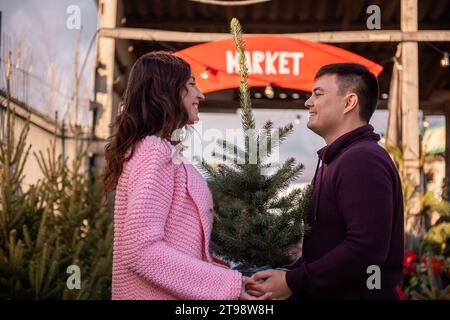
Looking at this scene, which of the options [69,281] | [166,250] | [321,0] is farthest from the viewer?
[321,0]

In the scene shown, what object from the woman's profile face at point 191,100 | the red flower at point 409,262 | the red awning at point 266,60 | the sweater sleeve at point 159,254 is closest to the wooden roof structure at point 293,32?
the red awning at point 266,60

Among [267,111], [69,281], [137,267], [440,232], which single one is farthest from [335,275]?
[267,111]

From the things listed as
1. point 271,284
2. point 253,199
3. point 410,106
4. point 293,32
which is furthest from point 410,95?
point 271,284

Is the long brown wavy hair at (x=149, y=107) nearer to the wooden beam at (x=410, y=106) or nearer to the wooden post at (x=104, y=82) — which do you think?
the wooden post at (x=104, y=82)

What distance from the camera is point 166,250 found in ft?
6.74

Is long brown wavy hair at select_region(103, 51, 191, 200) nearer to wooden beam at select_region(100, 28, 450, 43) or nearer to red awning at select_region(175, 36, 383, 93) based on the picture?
red awning at select_region(175, 36, 383, 93)

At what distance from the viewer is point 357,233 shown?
2.17m

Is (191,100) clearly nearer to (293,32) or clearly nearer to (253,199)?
(253,199)

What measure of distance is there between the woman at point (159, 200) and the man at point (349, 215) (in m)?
0.23

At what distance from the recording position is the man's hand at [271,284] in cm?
217

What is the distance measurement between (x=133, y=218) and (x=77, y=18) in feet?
11.7

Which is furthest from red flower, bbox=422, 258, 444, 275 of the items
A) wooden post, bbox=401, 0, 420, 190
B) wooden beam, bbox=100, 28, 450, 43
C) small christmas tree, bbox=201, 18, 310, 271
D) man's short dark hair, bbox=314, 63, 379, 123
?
small christmas tree, bbox=201, 18, 310, 271

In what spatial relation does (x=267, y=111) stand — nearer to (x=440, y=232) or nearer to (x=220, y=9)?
(x=220, y=9)

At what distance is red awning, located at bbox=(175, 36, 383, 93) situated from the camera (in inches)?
313
